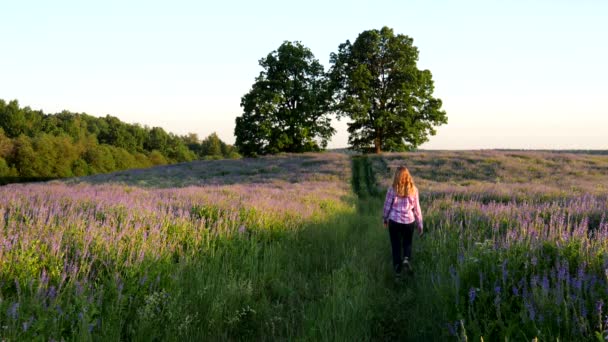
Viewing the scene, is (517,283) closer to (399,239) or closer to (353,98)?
(399,239)

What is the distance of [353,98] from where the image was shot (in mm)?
41219

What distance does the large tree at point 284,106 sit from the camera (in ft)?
137

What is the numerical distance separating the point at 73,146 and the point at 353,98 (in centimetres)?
6398

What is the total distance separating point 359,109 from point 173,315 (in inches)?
1501

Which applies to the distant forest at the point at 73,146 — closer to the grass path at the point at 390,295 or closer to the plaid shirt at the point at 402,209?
the grass path at the point at 390,295

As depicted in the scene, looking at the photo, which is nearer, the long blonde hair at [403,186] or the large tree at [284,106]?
the long blonde hair at [403,186]

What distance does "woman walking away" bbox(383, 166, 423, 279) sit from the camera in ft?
24.4

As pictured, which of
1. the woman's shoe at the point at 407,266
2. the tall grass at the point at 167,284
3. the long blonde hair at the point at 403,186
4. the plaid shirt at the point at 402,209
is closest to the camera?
the tall grass at the point at 167,284

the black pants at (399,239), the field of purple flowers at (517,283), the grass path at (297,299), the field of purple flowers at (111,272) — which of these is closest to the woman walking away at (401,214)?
the black pants at (399,239)

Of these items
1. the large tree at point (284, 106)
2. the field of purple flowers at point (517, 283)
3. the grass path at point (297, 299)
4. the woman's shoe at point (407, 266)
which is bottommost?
the woman's shoe at point (407, 266)

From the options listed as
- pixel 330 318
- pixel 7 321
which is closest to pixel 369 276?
pixel 330 318

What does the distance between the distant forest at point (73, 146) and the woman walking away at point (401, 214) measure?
70425 millimetres

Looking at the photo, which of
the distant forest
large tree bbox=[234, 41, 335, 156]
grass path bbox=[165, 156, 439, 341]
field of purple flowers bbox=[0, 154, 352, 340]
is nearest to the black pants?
grass path bbox=[165, 156, 439, 341]

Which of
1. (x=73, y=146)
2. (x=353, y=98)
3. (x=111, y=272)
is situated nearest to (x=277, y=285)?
(x=111, y=272)
